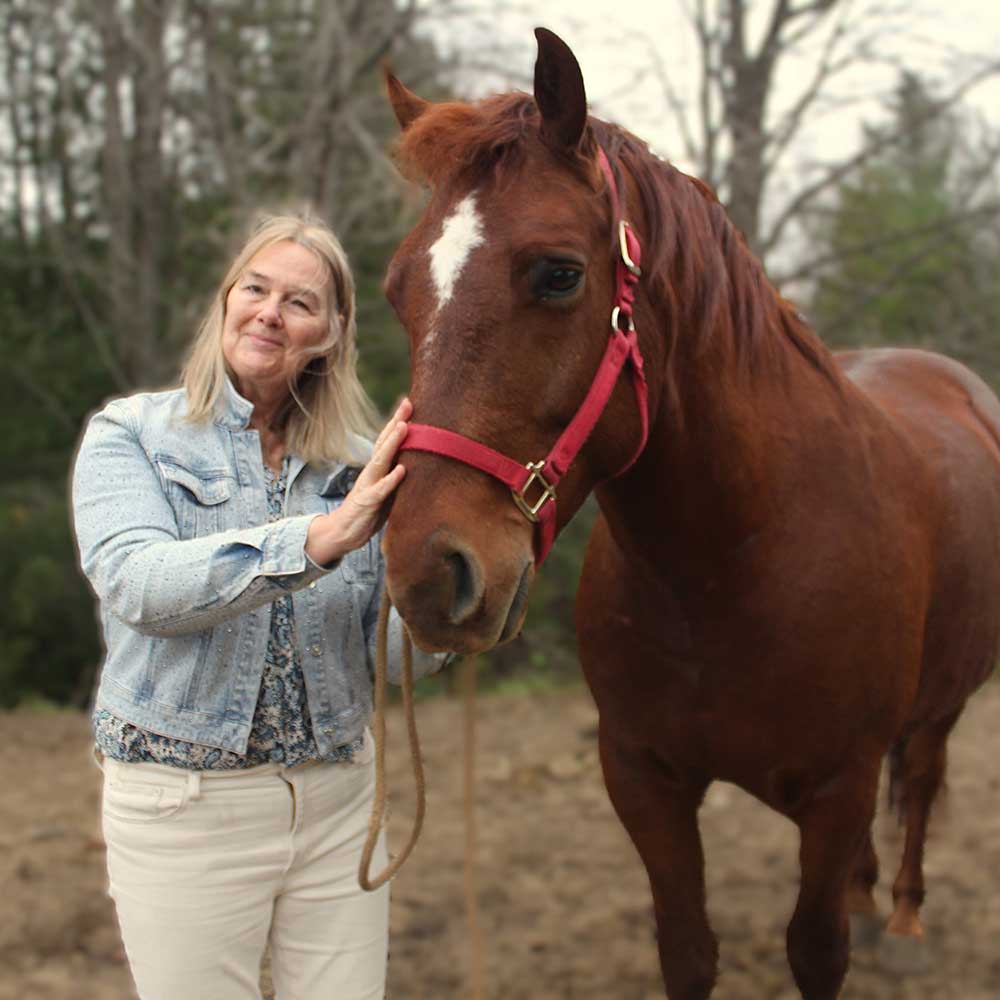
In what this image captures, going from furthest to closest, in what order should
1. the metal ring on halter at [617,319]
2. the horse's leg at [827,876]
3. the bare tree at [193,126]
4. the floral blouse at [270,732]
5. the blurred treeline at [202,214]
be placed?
the blurred treeline at [202,214], the bare tree at [193,126], the horse's leg at [827,876], the floral blouse at [270,732], the metal ring on halter at [617,319]

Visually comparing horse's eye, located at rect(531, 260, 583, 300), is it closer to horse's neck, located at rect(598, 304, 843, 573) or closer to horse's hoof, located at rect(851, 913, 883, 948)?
horse's neck, located at rect(598, 304, 843, 573)

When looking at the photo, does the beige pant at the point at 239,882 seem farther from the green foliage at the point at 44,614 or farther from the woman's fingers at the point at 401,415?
the green foliage at the point at 44,614

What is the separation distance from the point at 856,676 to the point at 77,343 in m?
9.33

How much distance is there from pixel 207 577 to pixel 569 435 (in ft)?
1.99

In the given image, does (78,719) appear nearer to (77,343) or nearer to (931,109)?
(77,343)

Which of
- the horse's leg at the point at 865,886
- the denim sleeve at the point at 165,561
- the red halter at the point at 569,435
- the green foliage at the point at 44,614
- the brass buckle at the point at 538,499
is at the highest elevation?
the red halter at the point at 569,435

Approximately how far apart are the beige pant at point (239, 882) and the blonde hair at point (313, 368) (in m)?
0.62

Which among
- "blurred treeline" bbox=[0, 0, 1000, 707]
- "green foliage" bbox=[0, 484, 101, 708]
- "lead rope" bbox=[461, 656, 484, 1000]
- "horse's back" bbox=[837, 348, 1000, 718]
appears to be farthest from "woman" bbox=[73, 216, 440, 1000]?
"green foliage" bbox=[0, 484, 101, 708]

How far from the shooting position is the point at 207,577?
1.79 meters

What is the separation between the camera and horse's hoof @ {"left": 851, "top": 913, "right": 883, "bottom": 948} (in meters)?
3.63

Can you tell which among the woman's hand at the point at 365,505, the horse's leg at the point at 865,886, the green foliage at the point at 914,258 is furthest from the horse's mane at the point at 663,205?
the green foliage at the point at 914,258

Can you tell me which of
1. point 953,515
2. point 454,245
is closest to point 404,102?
point 454,245

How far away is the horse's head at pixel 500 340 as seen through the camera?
5.14 feet

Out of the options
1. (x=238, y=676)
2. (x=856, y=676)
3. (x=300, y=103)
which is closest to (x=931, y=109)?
(x=300, y=103)
